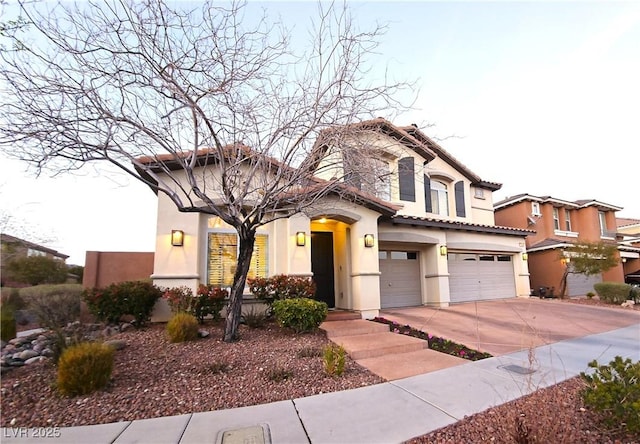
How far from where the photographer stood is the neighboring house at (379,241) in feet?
26.0

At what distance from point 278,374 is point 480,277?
13.6 meters

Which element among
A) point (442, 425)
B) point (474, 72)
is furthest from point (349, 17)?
point (442, 425)

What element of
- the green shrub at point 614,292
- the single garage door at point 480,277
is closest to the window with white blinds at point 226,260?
the single garage door at point 480,277

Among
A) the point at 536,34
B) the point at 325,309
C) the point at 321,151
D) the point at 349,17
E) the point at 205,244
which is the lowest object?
the point at 325,309

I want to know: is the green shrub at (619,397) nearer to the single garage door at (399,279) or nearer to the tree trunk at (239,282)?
the tree trunk at (239,282)

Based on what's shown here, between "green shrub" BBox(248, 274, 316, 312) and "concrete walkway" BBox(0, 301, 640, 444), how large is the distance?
13.6ft

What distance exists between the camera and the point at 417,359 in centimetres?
584

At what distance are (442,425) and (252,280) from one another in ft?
19.5

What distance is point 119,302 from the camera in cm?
713

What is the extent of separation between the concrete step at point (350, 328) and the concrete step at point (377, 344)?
17cm

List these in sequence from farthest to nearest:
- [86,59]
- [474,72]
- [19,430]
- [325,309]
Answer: [474,72] → [325,309] → [86,59] → [19,430]

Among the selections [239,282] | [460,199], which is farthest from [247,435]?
[460,199]

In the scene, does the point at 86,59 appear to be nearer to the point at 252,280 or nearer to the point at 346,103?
the point at 346,103

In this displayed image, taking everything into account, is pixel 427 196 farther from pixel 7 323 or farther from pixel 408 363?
pixel 7 323
